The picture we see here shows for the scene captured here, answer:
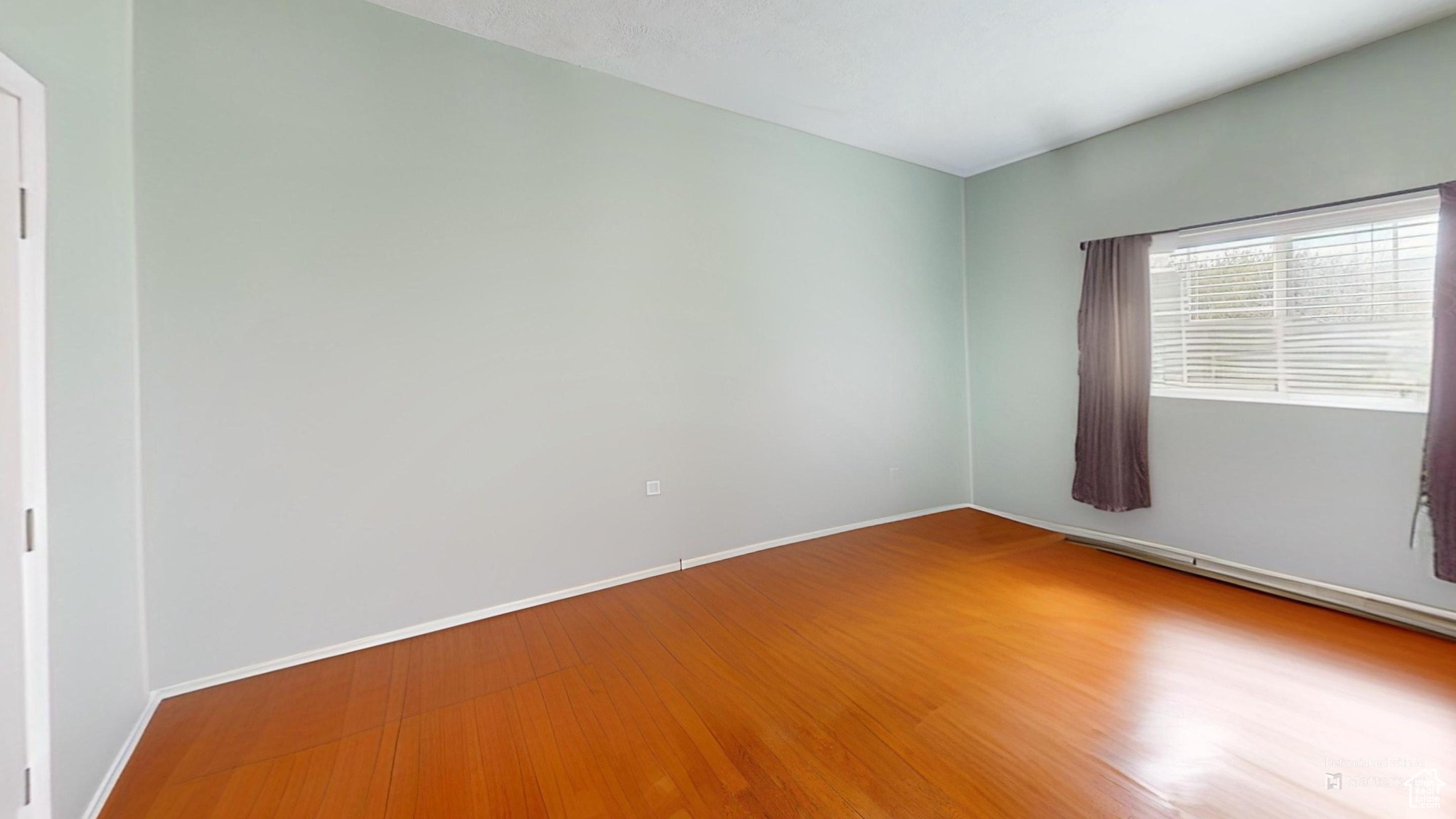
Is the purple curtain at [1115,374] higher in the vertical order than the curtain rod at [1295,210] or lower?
lower

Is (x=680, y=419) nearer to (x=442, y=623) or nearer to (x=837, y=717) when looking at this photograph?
(x=442, y=623)

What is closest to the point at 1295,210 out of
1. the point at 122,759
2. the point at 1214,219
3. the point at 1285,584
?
the point at 1214,219

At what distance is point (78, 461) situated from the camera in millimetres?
1600

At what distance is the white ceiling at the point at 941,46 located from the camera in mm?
2426

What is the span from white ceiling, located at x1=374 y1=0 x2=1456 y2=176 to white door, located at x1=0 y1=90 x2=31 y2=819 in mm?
1713

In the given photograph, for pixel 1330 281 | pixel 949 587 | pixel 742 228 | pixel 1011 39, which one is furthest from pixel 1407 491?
pixel 742 228

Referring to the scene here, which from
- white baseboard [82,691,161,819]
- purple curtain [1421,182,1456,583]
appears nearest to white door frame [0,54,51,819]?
white baseboard [82,691,161,819]

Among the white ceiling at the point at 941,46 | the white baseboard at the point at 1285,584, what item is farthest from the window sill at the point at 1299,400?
the white ceiling at the point at 941,46

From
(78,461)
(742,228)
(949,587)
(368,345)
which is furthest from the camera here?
(742,228)

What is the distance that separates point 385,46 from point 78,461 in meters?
2.12

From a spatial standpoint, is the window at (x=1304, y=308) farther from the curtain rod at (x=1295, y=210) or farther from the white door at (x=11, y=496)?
the white door at (x=11, y=496)

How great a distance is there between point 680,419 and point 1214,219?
3602mm

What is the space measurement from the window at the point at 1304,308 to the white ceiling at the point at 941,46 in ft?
2.95

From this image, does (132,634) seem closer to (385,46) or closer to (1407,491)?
(385,46)
